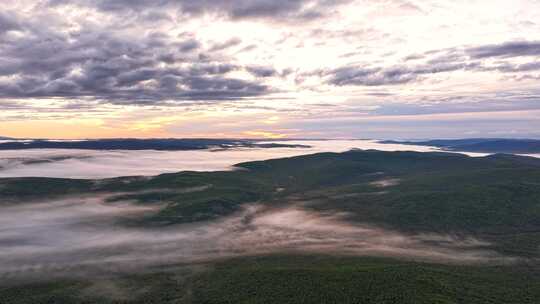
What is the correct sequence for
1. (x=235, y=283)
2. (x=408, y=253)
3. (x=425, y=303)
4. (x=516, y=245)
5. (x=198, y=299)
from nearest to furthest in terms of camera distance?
(x=425, y=303) < (x=198, y=299) < (x=235, y=283) < (x=408, y=253) < (x=516, y=245)

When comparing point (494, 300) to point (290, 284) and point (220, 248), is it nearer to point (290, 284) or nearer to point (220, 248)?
point (290, 284)

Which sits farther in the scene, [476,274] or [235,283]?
[476,274]

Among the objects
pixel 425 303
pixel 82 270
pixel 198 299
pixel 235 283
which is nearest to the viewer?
pixel 425 303

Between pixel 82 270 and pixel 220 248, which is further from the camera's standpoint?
pixel 220 248

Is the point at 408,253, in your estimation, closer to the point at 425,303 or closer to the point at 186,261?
the point at 425,303

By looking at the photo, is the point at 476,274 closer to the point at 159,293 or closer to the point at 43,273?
the point at 159,293

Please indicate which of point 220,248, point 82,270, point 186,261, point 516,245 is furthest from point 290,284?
point 516,245

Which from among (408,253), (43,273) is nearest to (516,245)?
(408,253)

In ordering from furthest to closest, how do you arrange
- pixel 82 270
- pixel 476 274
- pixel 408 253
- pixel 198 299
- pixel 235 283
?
1. pixel 408 253
2. pixel 82 270
3. pixel 476 274
4. pixel 235 283
5. pixel 198 299

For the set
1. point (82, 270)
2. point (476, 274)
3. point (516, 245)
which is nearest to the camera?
point (476, 274)
